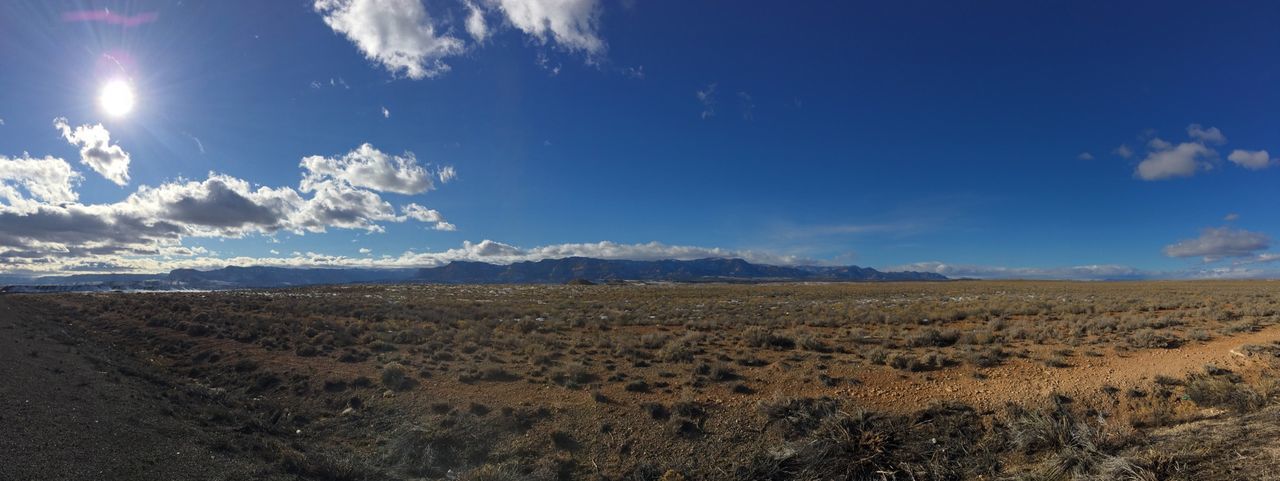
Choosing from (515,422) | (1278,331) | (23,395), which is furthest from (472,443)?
(1278,331)

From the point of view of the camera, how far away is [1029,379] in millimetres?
12461

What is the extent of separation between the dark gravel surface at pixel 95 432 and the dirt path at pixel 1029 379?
1316 cm

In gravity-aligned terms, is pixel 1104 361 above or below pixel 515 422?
above

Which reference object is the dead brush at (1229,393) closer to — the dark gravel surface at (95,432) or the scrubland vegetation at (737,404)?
the scrubland vegetation at (737,404)

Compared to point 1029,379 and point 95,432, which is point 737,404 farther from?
point 95,432

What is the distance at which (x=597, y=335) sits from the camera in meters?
21.0

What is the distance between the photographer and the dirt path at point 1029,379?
37.9ft

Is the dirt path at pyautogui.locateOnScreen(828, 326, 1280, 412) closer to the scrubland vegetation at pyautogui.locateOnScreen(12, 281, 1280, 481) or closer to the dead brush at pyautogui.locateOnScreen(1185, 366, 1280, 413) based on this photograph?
the scrubland vegetation at pyautogui.locateOnScreen(12, 281, 1280, 481)

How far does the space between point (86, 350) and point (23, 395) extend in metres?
9.98

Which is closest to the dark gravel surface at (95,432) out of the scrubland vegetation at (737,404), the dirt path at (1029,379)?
the scrubland vegetation at (737,404)

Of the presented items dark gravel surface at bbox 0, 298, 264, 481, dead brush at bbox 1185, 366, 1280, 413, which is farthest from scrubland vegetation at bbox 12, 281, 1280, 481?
dark gravel surface at bbox 0, 298, 264, 481

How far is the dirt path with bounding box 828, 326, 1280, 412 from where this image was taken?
11.6m

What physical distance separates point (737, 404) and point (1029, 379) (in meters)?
7.54

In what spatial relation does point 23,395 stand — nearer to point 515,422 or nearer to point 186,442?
point 186,442
